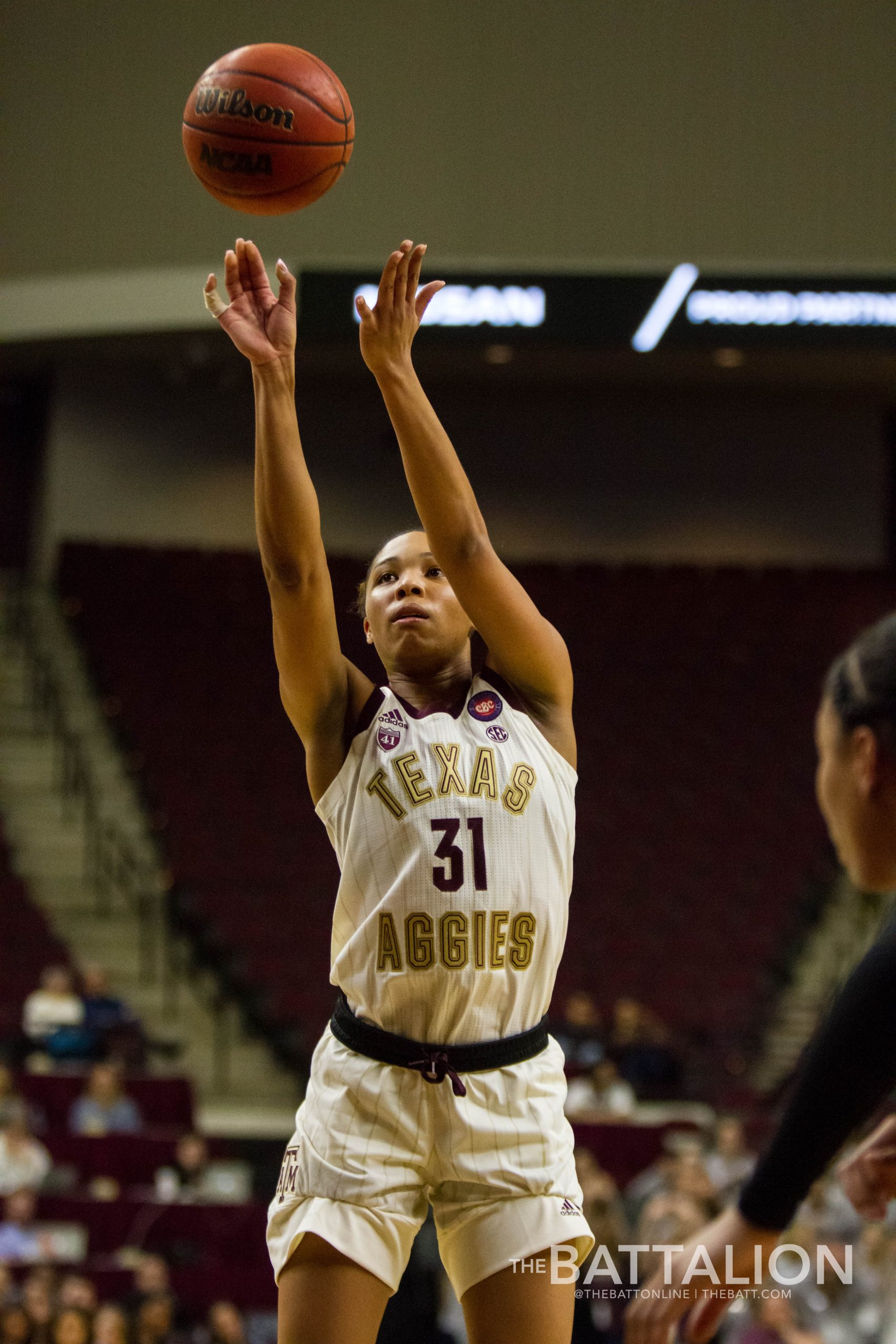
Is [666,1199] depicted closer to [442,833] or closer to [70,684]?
[442,833]

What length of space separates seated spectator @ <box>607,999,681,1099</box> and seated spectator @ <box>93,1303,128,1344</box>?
162 inches

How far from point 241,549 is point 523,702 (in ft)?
40.7

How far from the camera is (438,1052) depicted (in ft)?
8.25

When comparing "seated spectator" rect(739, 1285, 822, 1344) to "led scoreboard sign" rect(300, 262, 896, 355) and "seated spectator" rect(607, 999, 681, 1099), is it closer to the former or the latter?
"seated spectator" rect(607, 999, 681, 1099)

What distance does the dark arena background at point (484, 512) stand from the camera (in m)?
9.97

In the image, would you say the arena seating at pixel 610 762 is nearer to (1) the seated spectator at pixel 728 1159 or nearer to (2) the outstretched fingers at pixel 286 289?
(1) the seated spectator at pixel 728 1159

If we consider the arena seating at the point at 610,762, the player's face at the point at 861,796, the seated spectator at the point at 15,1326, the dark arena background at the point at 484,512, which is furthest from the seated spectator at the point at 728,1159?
the player's face at the point at 861,796

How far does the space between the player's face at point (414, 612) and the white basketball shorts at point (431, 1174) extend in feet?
2.44

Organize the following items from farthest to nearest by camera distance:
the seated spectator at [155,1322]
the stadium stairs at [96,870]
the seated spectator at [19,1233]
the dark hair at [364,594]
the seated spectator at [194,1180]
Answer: the stadium stairs at [96,870] < the seated spectator at [194,1180] < the seated spectator at [19,1233] < the seated spectator at [155,1322] < the dark hair at [364,594]

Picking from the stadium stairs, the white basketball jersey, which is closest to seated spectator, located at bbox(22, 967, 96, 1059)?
the stadium stairs

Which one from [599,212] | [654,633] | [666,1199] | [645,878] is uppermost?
[599,212]

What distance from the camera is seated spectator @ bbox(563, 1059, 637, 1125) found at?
877 centimetres

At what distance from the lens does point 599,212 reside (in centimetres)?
1225

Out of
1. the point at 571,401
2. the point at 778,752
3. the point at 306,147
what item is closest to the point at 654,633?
the point at 778,752
